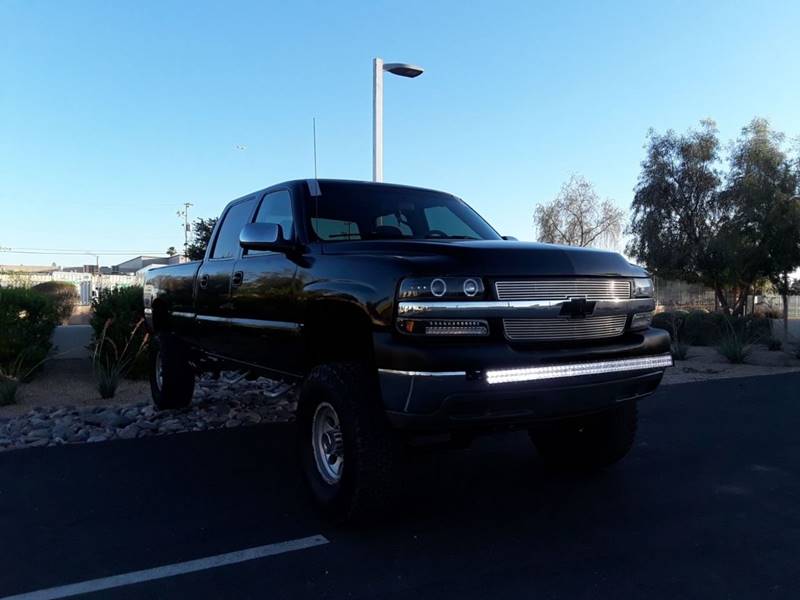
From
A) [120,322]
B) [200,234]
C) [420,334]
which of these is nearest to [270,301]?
[420,334]

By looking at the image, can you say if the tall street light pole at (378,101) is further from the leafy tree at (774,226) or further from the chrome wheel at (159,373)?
the leafy tree at (774,226)

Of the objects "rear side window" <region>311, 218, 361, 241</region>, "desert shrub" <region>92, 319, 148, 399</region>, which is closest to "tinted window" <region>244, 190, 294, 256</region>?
"rear side window" <region>311, 218, 361, 241</region>

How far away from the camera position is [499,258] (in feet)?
11.7

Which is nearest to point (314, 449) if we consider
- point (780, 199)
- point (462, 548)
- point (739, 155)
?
point (462, 548)

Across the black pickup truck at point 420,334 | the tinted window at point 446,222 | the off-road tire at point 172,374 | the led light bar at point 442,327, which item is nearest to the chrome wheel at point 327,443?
the black pickup truck at point 420,334

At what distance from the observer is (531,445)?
5996mm

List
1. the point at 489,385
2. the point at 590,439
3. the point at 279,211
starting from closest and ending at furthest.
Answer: the point at 489,385
the point at 590,439
the point at 279,211

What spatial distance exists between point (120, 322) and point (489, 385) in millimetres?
7650

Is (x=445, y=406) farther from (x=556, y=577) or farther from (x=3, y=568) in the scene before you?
(x=3, y=568)

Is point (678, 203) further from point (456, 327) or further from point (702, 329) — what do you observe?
point (456, 327)

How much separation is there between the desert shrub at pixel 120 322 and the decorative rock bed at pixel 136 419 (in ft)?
5.26

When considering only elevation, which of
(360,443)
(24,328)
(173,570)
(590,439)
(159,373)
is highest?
(24,328)

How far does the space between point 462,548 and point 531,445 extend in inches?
99.9

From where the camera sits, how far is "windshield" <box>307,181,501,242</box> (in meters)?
4.73
